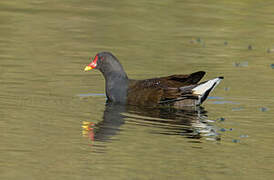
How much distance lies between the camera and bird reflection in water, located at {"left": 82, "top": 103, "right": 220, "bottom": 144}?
460 inches

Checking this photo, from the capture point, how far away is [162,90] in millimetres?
13977

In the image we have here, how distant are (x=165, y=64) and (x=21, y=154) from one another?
817 centimetres

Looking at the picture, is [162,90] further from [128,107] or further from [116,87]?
[116,87]

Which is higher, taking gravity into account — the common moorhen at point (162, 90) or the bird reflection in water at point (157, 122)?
the common moorhen at point (162, 90)

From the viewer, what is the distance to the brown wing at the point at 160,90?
13.9 m

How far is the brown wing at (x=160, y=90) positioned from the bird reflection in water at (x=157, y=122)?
0.20 metres

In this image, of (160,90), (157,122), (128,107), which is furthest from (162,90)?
(157,122)

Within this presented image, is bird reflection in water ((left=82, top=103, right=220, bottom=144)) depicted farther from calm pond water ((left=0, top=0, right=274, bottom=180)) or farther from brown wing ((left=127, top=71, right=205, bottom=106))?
brown wing ((left=127, top=71, right=205, bottom=106))

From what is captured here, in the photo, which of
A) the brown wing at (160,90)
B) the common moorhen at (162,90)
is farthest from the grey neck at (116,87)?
the brown wing at (160,90)

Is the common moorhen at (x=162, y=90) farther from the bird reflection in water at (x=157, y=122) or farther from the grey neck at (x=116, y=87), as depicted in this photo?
the bird reflection in water at (x=157, y=122)

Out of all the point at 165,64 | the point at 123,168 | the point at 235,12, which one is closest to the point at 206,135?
the point at 123,168

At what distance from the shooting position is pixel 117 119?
1285 cm

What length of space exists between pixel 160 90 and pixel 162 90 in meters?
0.04

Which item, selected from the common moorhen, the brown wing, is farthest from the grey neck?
the brown wing
